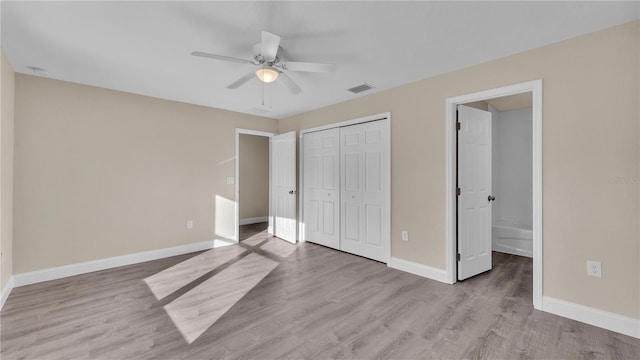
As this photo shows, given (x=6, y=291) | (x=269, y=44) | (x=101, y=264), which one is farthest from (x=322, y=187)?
(x=6, y=291)

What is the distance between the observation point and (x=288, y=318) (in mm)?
2445

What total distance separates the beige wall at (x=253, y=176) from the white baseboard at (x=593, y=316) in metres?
6.21

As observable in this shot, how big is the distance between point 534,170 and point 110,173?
16.5 ft

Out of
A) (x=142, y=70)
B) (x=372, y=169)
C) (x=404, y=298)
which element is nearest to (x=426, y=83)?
(x=372, y=169)

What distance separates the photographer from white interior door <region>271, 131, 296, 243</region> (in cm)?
517

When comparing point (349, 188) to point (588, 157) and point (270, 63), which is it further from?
point (588, 157)

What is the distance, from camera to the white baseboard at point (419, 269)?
10.8 ft

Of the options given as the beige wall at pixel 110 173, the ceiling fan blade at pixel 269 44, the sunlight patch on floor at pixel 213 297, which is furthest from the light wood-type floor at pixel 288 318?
the ceiling fan blade at pixel 269 44

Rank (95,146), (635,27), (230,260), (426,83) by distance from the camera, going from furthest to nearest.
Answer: (230,260)
(95,146)
(426,83)
(635,27)

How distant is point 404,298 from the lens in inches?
111

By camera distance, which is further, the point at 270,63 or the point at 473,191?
the point at 473,191

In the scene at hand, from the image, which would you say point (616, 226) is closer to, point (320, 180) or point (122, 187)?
point (320, 180)

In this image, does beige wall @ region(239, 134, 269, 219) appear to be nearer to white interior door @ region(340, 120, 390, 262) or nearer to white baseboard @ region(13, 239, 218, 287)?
white baseboard @ region(13, 239, 218, 287)

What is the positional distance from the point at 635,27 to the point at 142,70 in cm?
456
